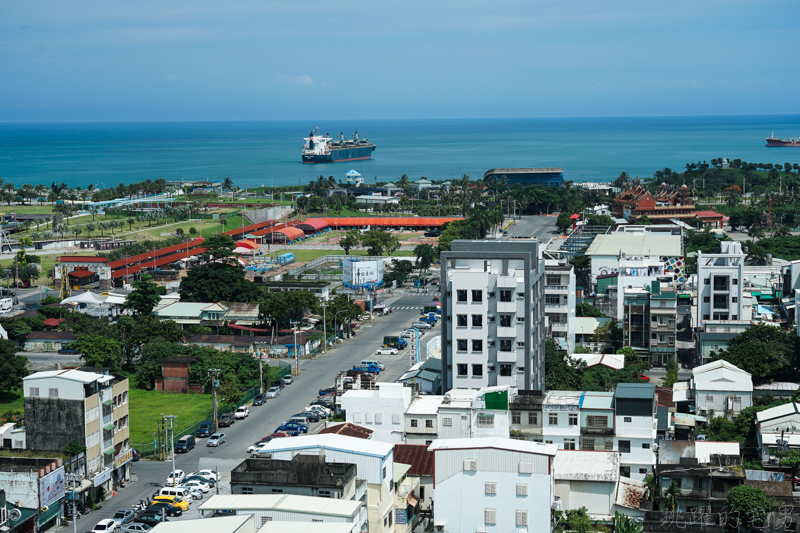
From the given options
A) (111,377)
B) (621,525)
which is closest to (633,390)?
(621,525)

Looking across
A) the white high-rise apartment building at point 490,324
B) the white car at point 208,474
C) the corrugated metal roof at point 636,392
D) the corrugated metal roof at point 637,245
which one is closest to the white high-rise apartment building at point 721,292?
the corrugated metal roof at point 637,245

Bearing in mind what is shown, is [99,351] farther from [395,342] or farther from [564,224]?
[564,224]

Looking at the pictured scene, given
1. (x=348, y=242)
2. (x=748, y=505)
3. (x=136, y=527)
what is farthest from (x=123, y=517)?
(x=348, y=242)

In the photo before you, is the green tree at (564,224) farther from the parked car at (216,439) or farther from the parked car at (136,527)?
the parked car at (136,527)

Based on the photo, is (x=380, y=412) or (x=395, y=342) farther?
(x=395, y=342)

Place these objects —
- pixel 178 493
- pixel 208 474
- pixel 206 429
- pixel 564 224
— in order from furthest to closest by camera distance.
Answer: pixel 564 224 → pixel 206 429 → pixel 208 474 → pixel 178 493

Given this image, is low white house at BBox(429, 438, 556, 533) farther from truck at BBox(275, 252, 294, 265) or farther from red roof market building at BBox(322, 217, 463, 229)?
red roof market building at BBox(322, 217, 463, 229)

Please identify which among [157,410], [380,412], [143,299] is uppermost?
[143,299]

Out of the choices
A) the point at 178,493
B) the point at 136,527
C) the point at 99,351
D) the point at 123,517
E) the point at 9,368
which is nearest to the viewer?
the point at 136,527
